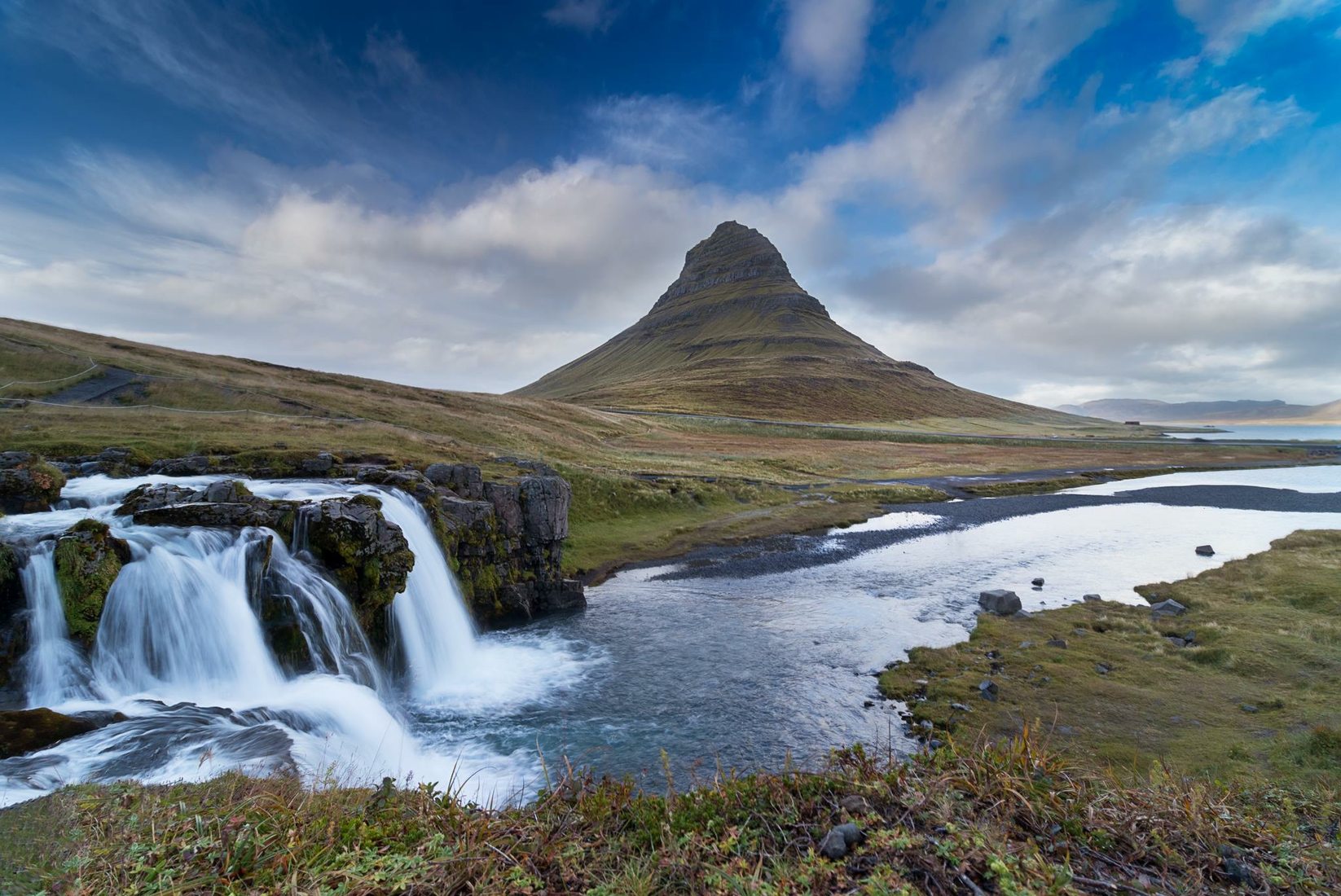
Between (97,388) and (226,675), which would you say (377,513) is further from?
(97,388)

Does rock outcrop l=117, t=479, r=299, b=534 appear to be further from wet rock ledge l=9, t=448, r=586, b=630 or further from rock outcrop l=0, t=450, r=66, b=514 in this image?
rock outcrop l=0, t=450, r=66, b=514

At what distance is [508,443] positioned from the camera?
67125 mm

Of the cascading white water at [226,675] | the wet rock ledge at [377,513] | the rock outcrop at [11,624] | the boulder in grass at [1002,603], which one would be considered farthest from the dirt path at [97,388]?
the boulder in grass at [1002,603]

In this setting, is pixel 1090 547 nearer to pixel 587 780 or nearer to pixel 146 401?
pixel 587 780

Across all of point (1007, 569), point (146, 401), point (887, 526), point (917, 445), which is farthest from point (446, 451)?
point (917, 445)

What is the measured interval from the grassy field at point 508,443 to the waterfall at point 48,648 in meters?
18.8

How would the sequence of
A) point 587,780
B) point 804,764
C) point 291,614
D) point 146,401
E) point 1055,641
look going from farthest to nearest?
point 146,401
point 1055,641
point 291,614
point 804,764
point 587,780

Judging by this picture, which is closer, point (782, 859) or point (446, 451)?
point (782, 859)

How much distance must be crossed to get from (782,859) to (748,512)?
47.3 meters

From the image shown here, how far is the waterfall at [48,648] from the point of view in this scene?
45.1ft

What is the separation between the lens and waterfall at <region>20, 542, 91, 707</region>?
13758 millimetres

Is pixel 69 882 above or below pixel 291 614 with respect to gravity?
above

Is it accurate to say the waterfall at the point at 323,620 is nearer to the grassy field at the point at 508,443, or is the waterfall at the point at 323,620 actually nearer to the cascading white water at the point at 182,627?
the cascading white water at the point at 182,627

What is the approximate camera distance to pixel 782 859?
18.0 feet
